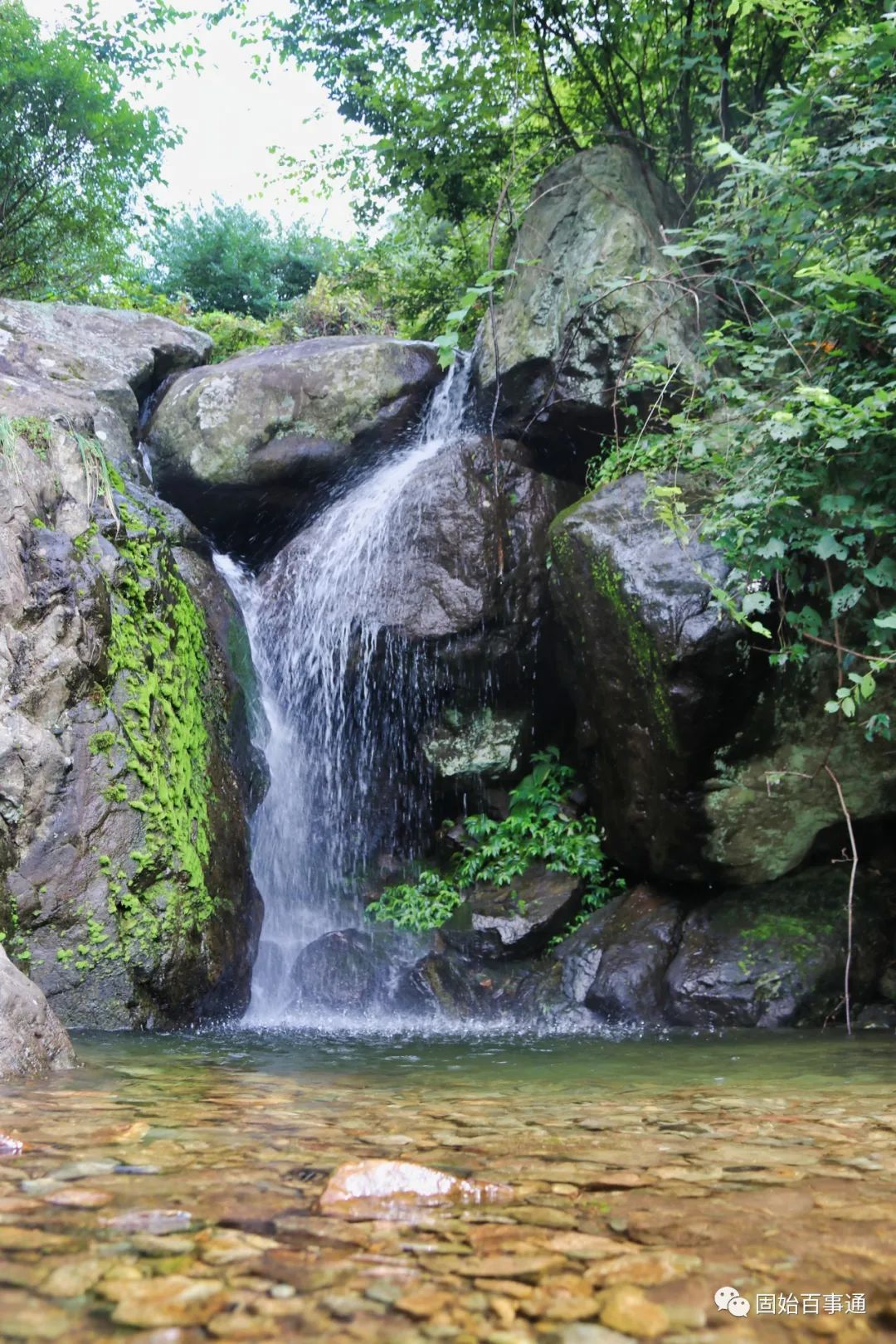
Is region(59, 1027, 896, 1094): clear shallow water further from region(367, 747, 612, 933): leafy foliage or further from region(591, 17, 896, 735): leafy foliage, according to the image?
region(367, 747, 612, 933): leafy foliage

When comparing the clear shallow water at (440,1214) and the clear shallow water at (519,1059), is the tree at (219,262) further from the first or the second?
the clear shallow water at (440,1214)

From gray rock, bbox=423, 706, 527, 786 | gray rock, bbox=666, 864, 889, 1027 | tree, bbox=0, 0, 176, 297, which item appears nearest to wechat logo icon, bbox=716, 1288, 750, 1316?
gray rock, bbox=666, 864, 889, 1027

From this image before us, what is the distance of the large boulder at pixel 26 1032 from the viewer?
121 inches

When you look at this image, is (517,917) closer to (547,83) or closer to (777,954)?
(777,954)

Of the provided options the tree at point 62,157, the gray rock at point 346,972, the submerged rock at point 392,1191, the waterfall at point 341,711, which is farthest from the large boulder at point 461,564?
the tree at point 62,157

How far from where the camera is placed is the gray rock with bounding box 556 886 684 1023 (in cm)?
578

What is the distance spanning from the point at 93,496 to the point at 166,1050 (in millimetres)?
3393

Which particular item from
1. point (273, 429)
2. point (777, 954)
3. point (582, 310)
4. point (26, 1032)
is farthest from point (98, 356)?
point (777, 954)

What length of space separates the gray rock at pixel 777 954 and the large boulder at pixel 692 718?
0.25m

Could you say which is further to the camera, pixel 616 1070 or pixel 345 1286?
pixel 616 1070

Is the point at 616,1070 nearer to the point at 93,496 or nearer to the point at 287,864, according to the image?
the point at 287,864

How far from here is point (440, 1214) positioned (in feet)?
5.55

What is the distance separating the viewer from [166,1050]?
406 centimetres

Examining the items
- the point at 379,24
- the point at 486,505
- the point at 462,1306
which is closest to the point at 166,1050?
the point at 462,1306
